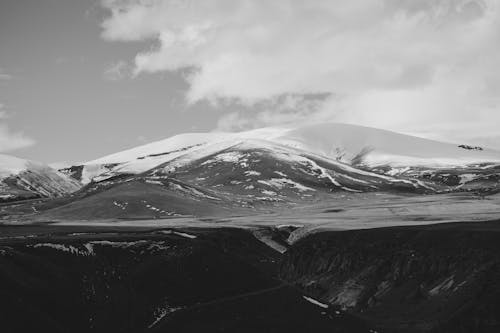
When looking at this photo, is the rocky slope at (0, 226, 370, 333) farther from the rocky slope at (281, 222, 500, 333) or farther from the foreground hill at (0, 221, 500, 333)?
the rocky slope at (281, 222, 500, 333)

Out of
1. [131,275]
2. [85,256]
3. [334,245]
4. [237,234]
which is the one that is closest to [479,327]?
[334,245]

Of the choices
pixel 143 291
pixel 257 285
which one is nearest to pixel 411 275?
pixel 257 285

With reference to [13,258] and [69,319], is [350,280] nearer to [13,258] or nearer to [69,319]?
[69,319]

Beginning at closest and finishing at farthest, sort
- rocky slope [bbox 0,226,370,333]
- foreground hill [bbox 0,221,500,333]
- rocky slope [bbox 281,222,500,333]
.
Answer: rocky slope [bbox 281,222,500,333], foreground hill [bbox 0,221,500,333], rocky slope [bbox 0,226,370,333]

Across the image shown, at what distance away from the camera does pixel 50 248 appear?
84938 mm

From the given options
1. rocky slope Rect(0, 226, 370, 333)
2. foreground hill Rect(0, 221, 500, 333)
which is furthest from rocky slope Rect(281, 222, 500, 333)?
A: rocky slope Rect(0, 226, 370, 333)

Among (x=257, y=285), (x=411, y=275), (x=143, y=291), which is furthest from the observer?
(x=257, y=285)

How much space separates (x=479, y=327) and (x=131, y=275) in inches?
1867

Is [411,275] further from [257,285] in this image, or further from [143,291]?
[143,291]

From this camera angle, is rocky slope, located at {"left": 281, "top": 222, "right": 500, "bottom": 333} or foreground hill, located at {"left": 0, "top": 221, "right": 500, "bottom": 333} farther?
foreground hill, located at {"left": 0, "top": 221, "right": 500, "bottom": 333}

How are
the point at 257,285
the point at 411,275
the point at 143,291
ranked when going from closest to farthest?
the point at 411,275 → the point at 143,291 → the point at 257,285

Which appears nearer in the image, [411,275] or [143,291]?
[411,275]

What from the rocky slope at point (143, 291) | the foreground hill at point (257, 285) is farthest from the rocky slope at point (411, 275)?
the rocky slope at point (143, 291)

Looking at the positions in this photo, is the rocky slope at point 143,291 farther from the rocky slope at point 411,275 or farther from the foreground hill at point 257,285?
the rocky slope at point 411,275
